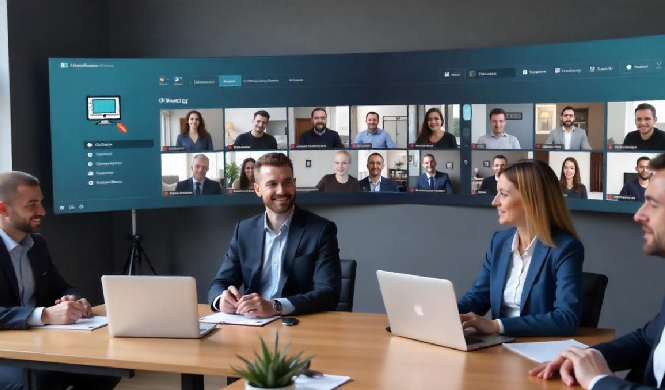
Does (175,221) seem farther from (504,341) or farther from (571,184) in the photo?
(504,341)

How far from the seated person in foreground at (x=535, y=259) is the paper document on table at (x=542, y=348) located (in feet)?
0.37

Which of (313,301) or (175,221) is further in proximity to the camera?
(175,221)

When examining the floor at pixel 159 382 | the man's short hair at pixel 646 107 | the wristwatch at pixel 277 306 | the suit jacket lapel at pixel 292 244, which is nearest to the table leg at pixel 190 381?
the wristwatch at pixel 277 306

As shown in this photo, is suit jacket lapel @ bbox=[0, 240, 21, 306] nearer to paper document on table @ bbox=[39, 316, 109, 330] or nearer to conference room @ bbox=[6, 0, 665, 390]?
paper document on table @ bbox=[39, 316, 109, 330]

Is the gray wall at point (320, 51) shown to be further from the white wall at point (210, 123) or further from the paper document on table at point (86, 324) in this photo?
the paper document on table at point (86, 324)

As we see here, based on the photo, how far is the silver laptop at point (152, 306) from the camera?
9.66 feet

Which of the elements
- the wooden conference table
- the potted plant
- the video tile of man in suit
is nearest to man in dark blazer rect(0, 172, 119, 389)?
the wooden conference table

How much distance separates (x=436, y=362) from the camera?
2.66m

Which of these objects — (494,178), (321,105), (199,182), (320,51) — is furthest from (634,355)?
(320,51)

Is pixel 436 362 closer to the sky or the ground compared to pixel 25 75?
closer to the ground

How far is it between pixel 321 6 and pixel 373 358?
154 inches

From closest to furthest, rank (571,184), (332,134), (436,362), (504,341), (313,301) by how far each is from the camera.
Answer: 1. (436,362)
2. (504,341)
3. (313,301)
4. (571,184)
5. (332,134)

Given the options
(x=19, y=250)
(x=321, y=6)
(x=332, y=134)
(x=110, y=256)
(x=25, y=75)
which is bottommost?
(x=110, y=256)

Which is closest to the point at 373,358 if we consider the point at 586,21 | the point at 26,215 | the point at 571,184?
the point at 26,215
